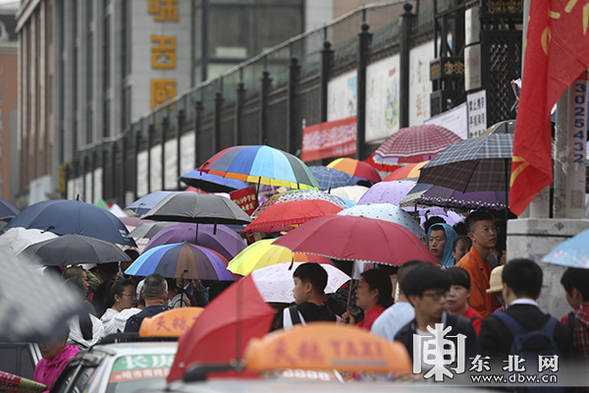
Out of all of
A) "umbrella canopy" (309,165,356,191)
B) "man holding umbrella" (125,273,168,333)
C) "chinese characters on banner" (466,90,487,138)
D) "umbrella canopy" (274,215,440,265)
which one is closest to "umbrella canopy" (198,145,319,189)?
"chinese characters on banner" (466,90,487,138)

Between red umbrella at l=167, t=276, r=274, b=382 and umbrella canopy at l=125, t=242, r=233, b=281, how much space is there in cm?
535

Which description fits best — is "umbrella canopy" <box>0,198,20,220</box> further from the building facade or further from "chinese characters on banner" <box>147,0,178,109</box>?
"chinese characters on banner" <box>147,0,178,109</box>

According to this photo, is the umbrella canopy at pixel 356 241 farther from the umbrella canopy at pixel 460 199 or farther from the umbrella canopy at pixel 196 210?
the umbrella canopy at pixel 196 210

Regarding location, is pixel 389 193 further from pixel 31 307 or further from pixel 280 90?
pixel 280 90

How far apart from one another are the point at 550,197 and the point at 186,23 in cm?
4906

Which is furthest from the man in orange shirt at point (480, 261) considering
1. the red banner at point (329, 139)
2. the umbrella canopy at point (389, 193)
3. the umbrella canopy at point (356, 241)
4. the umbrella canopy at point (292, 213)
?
the red banner at point (329, 139)

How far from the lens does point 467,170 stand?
905 centimetres

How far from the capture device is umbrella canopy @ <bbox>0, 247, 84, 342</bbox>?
3572 mm

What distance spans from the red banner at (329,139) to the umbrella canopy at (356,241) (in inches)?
559

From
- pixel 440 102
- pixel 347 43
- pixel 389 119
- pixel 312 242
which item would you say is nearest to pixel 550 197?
pixel 312 242

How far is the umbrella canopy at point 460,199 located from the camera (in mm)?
9930

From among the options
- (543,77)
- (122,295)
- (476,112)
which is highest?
(476,112)

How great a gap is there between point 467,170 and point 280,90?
1907 centimetres

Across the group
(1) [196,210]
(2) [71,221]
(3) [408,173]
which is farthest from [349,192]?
(2) [71,221]
